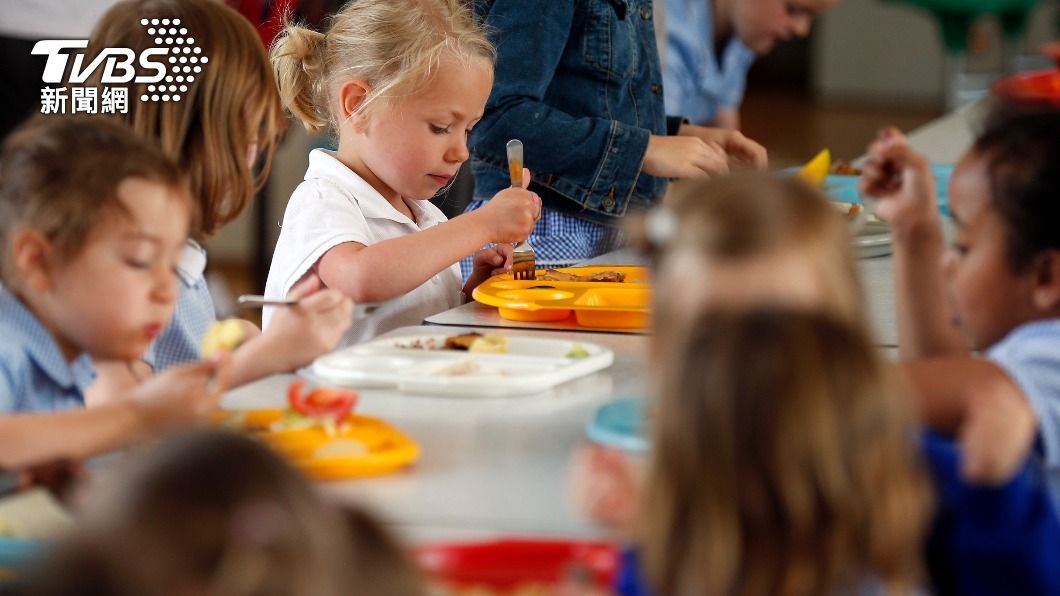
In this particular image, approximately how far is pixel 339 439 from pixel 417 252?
68 centimetres

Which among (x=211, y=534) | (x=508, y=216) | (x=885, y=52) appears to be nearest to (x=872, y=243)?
(x=508, y=216)

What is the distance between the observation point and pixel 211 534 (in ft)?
1.57

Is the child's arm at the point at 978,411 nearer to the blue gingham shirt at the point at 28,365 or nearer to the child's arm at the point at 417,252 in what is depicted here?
the blue gingham shirt at the point at 28,365

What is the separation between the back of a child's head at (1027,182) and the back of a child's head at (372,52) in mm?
877

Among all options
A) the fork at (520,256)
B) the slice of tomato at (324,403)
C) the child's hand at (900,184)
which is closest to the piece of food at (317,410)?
the slice of tomato at (324,403)

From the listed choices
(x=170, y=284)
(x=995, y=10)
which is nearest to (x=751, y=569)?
(x=170, y=284)

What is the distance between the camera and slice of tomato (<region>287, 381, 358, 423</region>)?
1.09 metres

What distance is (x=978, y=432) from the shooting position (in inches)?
36.4

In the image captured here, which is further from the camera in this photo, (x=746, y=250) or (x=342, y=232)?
(x=342, y=232)

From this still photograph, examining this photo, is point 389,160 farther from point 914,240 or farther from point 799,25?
point 799,25

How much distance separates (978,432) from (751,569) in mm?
308

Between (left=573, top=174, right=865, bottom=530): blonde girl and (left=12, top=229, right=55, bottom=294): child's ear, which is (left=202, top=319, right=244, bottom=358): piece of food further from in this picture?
(left=573, top=174, right=865, bottom=530): blonde girl

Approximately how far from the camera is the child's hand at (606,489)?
2.88ft

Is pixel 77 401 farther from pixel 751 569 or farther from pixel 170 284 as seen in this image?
pixel 751 569
